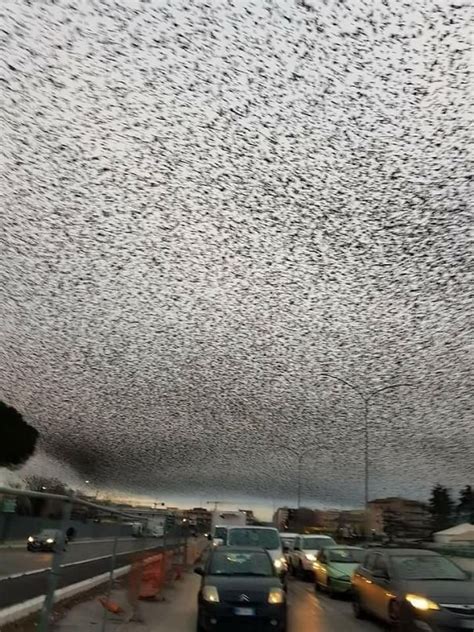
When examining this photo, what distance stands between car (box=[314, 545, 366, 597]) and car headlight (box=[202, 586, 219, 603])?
27.5ft

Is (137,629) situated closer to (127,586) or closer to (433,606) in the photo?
(127,586)

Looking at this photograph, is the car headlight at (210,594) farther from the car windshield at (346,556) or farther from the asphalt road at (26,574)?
the car windshield at (346,556)

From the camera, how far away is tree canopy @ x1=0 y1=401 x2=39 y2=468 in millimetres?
61562

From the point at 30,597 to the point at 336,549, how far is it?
660 inches

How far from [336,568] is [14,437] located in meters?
47.9

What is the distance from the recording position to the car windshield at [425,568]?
12.7 metres

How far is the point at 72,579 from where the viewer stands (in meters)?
10.7

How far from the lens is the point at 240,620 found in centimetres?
1159

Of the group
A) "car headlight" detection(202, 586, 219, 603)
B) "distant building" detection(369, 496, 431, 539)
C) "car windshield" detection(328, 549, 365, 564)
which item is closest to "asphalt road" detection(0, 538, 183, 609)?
"car headlight" detection(202, 586, 219, 603)

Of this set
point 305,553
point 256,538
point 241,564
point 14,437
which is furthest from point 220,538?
point 14,437

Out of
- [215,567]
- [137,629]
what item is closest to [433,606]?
[215,567]

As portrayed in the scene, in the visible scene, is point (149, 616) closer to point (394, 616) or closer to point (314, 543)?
point (394, 616)

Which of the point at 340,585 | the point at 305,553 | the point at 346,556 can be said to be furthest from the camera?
the point at 305,553

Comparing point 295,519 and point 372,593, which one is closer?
point 372,593
